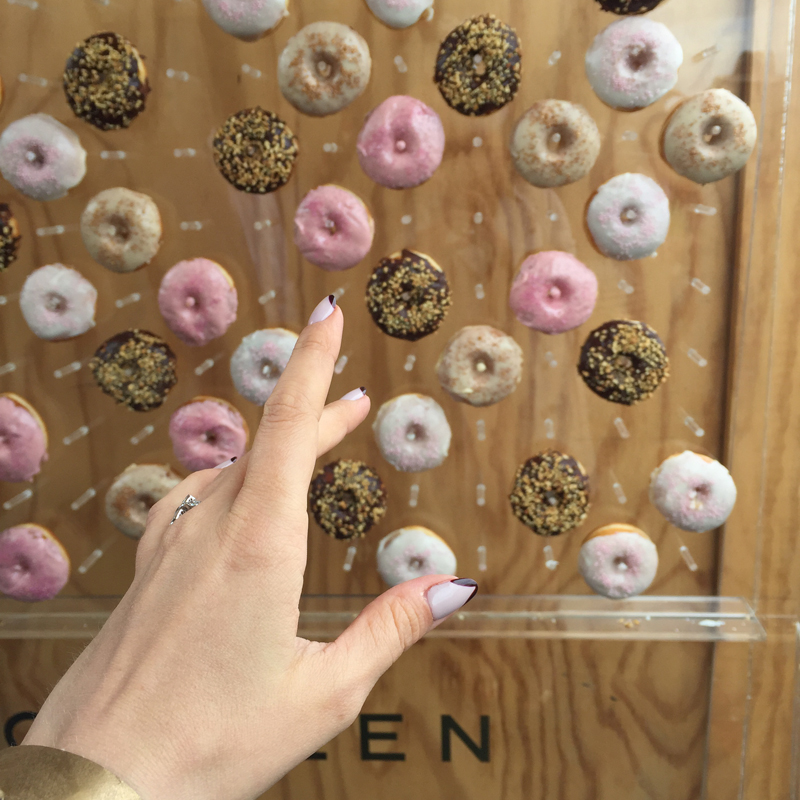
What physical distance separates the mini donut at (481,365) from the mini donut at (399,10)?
1.49 feet

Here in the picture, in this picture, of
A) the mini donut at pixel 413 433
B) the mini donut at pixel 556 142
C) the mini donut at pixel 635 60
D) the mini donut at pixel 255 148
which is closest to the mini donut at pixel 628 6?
the mini donut at pixel 635 60

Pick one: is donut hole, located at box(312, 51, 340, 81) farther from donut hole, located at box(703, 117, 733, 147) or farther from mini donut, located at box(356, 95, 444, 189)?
donut hole, located at box(703, 117, 733, 147)

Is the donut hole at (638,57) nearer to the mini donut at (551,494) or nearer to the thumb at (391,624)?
the mini donut at (551,494)

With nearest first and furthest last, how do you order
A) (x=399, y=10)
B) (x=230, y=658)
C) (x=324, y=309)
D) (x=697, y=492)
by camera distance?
(x=230, y=658), (x=324, y=309), (x=399, y=10), (x=697, y=492)

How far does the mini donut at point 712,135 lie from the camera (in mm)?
885

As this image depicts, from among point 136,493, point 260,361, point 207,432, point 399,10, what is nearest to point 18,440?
point 136,493

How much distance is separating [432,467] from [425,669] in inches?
14.9

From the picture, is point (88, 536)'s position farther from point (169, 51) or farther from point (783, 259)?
point (783, 259)

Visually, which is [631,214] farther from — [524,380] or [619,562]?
[619,562]

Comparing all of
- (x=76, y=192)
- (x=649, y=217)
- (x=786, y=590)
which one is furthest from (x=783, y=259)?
(x=76, y=192)

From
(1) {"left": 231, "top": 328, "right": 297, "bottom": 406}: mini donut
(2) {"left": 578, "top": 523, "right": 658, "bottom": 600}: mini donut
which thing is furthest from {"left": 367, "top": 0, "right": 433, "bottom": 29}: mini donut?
(2) {"left": 578, "top": 523, "right": 658, "bottom": 600}: mini donut

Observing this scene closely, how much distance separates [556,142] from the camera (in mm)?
924

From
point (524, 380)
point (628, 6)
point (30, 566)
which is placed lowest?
point (30, 566)

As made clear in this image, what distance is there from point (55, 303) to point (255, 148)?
1.36 ft
